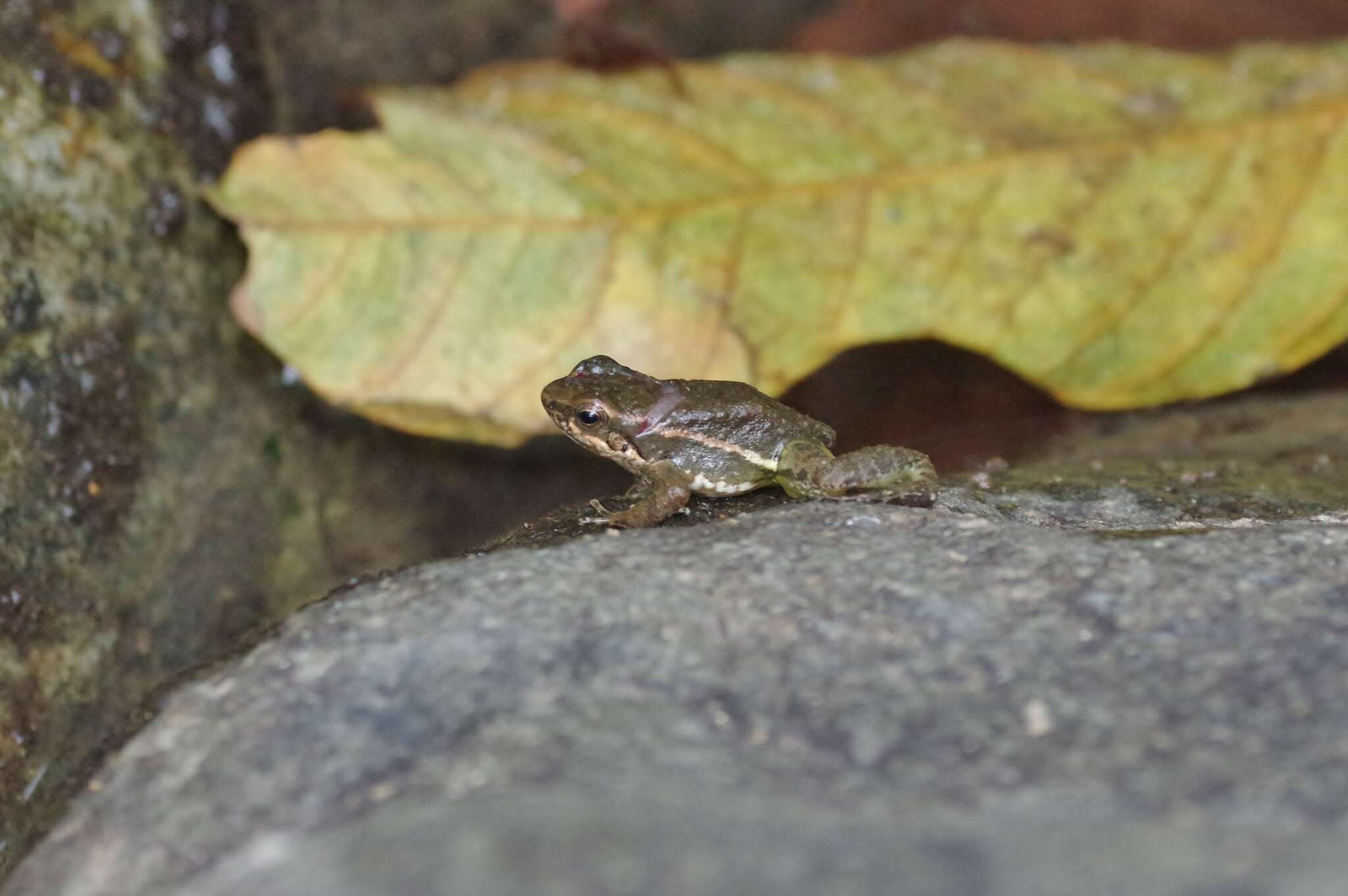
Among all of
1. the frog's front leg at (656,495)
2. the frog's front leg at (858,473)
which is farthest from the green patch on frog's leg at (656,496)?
the frog's front leg at (858,473)

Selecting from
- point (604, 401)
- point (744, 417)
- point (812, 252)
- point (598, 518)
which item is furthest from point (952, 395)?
point (598, 518)

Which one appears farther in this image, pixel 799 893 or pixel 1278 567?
pixel 1278 567

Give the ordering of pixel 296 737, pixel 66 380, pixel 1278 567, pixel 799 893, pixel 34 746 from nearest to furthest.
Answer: pixel 799 893
pixel 296 737
pixel 1278 567
pixel 34 746
pixel 66 380

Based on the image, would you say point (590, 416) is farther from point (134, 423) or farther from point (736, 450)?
point (134, 423)

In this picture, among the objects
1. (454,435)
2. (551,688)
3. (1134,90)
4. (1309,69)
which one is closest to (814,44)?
(1134,90)

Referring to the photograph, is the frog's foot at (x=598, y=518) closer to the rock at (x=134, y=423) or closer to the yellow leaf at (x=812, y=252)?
the yellow leaf at (x=812, y=252)

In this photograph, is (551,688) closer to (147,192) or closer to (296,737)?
(296,737)

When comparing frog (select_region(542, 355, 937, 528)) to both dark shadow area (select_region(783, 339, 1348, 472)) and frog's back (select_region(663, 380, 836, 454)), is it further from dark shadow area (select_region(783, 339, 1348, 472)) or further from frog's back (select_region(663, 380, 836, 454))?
dark shadow area (select_region(783, 339, 1348, 472))

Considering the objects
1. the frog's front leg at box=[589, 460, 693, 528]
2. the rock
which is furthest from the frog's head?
the rock
